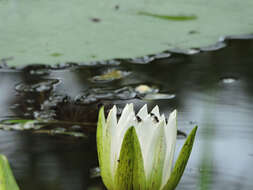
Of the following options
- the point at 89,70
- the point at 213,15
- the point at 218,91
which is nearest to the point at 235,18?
the point at 213,15

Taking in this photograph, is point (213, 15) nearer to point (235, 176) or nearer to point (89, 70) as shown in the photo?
point (89, 70)

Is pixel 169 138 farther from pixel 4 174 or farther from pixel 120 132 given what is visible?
pixel 4 174

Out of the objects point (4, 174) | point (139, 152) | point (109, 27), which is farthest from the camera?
point (109, 27)

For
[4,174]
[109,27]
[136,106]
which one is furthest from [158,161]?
[109,27]

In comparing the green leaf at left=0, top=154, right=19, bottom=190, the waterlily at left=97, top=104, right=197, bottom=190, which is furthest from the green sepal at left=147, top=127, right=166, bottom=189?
the green leaf at left=0, top=154, right=19, bottom=190

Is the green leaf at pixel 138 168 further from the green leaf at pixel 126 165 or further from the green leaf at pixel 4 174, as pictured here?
the green leaf at pixel 4 174

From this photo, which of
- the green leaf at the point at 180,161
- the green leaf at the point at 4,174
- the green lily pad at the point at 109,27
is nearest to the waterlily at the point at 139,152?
the green leaf at the point at 180,161

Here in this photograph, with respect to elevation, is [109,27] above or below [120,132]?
above
